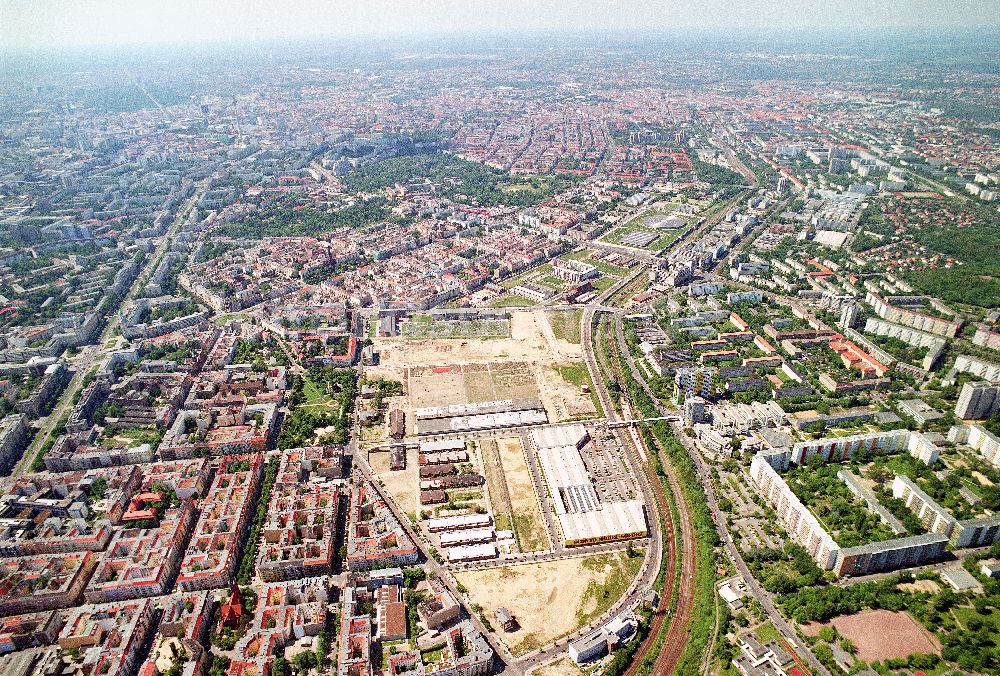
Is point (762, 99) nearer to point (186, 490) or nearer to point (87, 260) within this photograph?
point (87, 260)

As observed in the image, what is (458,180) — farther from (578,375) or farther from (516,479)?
(516,479)

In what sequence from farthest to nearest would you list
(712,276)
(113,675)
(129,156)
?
(129,156) < (712,276) < (113,675)

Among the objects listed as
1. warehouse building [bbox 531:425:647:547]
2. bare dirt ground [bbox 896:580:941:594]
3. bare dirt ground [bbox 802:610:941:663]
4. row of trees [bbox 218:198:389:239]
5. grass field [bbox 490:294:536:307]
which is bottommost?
bare dirt ground [bbox 896:580:941:594]

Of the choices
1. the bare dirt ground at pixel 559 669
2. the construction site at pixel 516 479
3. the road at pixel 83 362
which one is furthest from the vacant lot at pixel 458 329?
the bare dirt ground at pixel 559 669

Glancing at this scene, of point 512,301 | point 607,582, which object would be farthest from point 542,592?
point 512,301

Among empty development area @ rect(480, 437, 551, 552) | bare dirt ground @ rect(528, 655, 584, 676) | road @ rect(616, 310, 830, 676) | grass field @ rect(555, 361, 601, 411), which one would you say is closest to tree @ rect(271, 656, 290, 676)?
bare dirt ground @ rect(528, 655, 584, 676)

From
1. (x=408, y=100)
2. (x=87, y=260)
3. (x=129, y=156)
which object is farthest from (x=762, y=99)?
(x=87, y=260)

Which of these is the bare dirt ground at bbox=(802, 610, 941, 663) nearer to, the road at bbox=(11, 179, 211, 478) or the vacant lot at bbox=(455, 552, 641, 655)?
the vacant lot at bbox=(455, 552, 641, 655)
